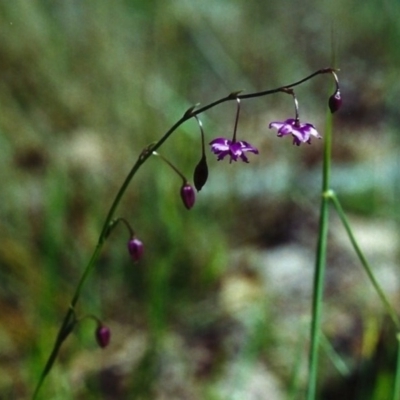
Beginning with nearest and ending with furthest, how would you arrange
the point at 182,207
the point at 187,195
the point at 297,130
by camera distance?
the point at 297,130, the point at 187,195, the point at 182,207

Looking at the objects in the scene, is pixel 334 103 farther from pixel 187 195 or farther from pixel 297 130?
pixel 187 195

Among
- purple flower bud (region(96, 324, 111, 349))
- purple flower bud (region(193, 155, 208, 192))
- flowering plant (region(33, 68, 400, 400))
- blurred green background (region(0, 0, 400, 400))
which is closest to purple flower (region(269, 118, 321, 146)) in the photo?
flowering plant (region(33, 68, 400, 400))

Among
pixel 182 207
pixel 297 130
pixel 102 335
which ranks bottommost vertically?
pixel 102 335

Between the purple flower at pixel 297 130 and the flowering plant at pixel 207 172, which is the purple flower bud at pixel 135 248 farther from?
the purple flower at pixel 297 130

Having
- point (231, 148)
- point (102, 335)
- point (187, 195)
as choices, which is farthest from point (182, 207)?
point (231, 148)

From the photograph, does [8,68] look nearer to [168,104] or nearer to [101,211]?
[168,104]

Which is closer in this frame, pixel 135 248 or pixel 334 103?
pixel 334 103

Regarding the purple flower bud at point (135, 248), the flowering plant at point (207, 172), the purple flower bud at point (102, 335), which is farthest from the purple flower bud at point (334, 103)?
the purple flower bud at point (102, 335)

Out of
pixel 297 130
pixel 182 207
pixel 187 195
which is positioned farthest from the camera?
pixel 182 207

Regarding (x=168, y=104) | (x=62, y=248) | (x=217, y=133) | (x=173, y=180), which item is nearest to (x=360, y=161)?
(x=217, y=133)

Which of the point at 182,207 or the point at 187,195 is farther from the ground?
the point at 182,207
